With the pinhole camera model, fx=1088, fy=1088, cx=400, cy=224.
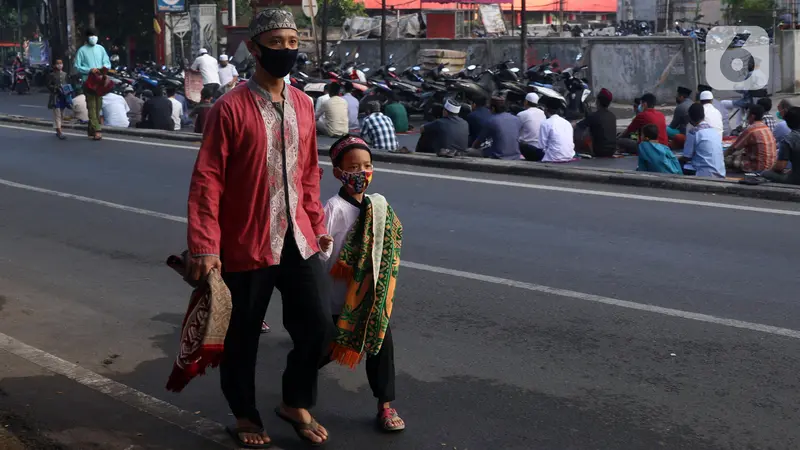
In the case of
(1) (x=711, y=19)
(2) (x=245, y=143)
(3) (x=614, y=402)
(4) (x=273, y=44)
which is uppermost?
(1) (x=711, y=19)

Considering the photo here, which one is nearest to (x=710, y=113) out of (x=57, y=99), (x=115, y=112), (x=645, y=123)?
(x=645, y=123)

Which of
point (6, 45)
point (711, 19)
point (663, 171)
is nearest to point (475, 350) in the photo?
point (663, 171)

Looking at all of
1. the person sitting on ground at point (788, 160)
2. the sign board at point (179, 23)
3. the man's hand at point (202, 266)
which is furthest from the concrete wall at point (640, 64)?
the man's hand at point (202, 266)

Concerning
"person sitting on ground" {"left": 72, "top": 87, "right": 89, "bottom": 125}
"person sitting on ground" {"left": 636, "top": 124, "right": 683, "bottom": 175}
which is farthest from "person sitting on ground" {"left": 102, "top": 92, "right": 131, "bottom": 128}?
"person sitting on ground" {"left": 636, "top": 124, "right": 683, "bottom": 175}

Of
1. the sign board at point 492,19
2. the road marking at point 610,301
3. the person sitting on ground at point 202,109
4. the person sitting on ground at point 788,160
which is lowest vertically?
the road marking at point 610,301

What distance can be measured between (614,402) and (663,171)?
7.95 m

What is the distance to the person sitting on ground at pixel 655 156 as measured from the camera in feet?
41.5

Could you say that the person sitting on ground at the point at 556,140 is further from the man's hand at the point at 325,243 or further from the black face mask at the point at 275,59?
the black face mask at the point at 275,59

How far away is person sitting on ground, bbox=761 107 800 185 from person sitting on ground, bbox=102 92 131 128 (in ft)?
41.7

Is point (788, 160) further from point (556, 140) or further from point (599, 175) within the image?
point (556, 140)

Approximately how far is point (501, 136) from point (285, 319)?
34.0 ft

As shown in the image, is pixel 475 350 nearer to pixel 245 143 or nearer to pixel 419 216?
pixel 245 143

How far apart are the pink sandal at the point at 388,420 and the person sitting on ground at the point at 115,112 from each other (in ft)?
54.1

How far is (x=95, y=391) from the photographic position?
17.4 feet
